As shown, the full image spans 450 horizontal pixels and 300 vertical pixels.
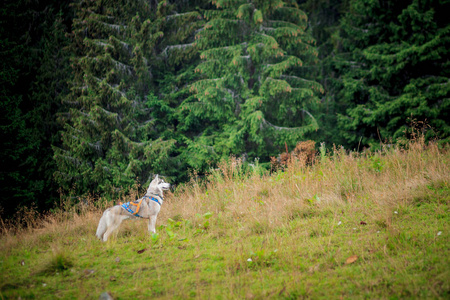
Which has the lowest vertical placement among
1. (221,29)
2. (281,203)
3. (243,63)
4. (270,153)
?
(270,153)

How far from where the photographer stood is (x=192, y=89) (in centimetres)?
1241

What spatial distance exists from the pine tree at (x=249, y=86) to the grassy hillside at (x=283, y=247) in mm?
6899

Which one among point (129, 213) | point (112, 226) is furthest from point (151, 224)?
point (112, 226)

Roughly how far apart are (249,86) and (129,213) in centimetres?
1065

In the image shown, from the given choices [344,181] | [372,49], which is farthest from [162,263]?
[372,49]

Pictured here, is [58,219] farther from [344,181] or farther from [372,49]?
[372,49]

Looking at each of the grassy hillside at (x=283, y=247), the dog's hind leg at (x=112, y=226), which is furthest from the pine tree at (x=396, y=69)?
the dog's hind leg at (x=112, y=226)

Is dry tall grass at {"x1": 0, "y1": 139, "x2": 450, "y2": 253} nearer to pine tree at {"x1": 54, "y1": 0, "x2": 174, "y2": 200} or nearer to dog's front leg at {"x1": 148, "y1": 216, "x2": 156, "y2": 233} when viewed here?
dog's front leg at {"x1": 148, "y1": 216, "x2": 156, "y2": 233}

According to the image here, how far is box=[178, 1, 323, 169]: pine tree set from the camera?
1218cm

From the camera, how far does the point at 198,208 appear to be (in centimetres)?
565

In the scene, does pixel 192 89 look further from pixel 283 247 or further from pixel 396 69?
pixel 283 247

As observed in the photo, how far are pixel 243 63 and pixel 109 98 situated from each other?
6.67 m

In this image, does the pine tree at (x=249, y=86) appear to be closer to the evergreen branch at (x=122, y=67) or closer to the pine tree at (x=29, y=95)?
the evergreen branch at (x=122, y=67)

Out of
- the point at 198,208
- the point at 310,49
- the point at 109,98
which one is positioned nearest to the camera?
the point at 198,208
